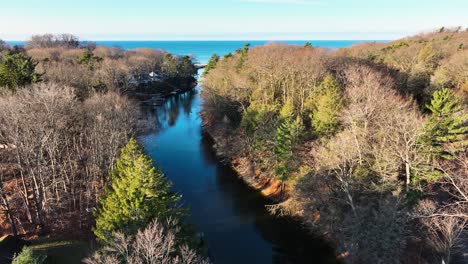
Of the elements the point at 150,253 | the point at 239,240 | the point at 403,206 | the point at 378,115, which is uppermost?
the point at 378,115

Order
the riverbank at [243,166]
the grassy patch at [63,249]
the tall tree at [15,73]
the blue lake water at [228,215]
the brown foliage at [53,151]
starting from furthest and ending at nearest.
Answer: the riverbank at [243,166] < the tall tree at [15,73] < the blue lake water at [228,215] < the brown foliage at [53,151] < the grassy patch at [63,249]

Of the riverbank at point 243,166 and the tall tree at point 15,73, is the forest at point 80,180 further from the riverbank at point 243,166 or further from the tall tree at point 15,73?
the riverbank at point 243,166

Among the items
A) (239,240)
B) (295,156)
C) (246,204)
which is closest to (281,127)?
(295,156)

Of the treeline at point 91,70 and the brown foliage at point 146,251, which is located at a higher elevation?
the treeline at point 91,70

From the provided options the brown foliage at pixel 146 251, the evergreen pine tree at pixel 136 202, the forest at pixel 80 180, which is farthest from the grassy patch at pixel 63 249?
the brown foliage at pixel 146 251

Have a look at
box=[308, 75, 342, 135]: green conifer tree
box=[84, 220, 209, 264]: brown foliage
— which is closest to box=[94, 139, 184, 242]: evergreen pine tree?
box=[84, 220, 209, 264]: brown foliage

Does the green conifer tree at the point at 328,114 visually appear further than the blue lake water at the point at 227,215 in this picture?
Yes

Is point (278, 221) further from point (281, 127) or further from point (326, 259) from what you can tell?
point (281, 127)
